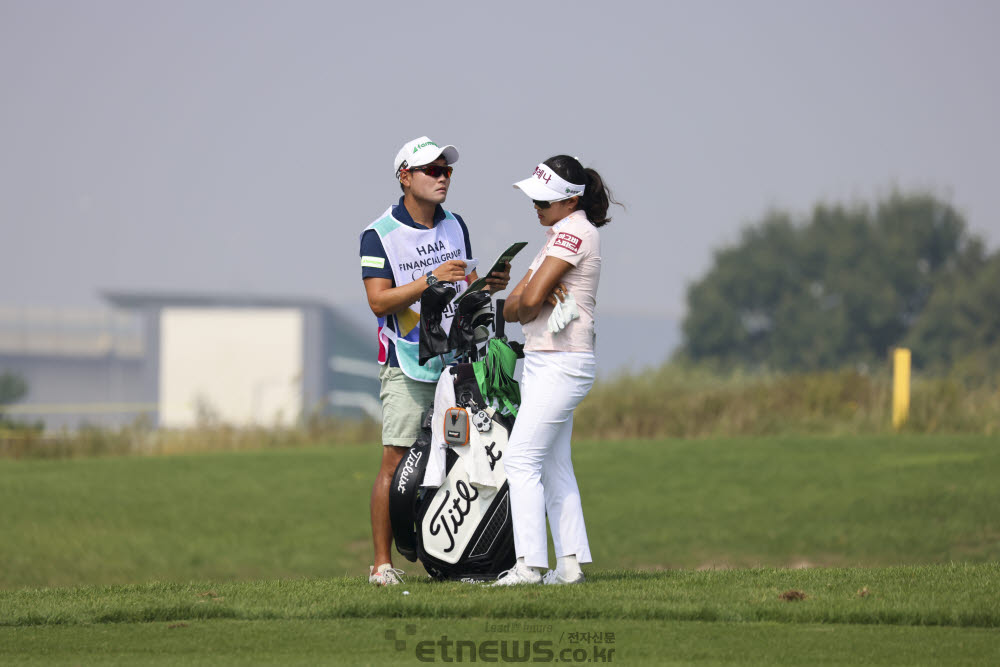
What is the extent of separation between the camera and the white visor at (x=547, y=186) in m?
6.68

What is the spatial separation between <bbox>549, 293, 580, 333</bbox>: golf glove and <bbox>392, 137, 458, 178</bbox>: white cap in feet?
3.56

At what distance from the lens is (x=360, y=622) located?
5.80m

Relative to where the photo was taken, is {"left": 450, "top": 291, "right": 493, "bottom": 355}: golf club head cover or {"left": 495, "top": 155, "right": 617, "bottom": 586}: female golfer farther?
{"left": 450, "top": 291, "right": 493, "bottom": 355}: golf club head cover

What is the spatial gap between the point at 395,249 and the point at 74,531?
9.90 metres

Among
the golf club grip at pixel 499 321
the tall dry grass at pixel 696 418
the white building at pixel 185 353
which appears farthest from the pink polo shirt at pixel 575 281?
the white building at pixel 185 353

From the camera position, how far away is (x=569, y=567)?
673 centimetres

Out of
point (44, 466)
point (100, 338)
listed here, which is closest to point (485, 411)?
point (44, 466)

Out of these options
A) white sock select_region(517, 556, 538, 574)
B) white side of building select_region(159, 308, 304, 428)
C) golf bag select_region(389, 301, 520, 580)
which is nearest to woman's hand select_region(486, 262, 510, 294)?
golf bag select_region(389, 301, 520, 580)

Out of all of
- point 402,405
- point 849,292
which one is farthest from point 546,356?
point 849,292

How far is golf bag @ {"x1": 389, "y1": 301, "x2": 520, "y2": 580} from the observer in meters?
6.75

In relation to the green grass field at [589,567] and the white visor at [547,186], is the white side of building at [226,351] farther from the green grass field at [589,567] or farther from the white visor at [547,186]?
the white visor at [547,186]

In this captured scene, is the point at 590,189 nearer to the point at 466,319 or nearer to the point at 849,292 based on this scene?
the point at 466,319

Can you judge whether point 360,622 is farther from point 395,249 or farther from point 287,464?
point 287,464

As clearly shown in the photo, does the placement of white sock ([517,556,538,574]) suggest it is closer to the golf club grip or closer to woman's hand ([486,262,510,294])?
the golf club grip
